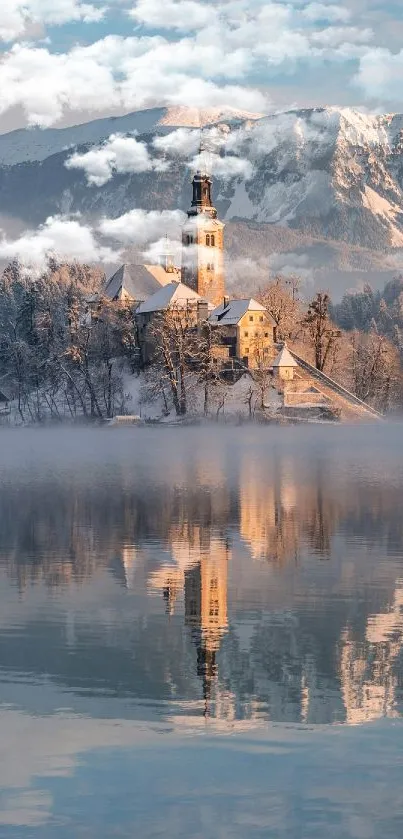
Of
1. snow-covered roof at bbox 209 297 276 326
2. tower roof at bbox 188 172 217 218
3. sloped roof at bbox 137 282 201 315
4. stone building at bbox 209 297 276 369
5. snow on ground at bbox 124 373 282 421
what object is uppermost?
tower roof at bbox 188 172 217 218

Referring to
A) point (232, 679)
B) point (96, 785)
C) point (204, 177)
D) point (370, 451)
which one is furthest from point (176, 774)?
point (204, 177)

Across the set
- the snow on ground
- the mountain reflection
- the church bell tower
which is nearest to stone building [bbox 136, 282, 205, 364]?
the snow on ground

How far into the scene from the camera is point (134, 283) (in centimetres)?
14988

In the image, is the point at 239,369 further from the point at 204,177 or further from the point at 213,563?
the point at 213,563

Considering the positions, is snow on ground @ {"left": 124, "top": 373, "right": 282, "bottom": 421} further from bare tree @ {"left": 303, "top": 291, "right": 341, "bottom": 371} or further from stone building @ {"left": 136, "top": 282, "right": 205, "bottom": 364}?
bare tree @ {"left": 303, "top": 291, "right": 341, "bottom": 371}

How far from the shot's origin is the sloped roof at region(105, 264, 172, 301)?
148 metres

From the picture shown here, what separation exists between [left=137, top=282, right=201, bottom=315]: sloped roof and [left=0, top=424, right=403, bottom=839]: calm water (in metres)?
94.8

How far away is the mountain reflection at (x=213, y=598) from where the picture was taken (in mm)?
18406

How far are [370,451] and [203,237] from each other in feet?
264

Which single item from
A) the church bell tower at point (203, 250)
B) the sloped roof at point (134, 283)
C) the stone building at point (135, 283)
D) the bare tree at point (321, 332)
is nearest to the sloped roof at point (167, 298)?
the stone building at point (135, 283)

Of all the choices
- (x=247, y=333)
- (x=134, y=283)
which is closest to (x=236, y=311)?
(x=247, y=333)

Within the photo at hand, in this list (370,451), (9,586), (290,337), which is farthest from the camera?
(290,337)

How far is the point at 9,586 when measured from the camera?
26891mm

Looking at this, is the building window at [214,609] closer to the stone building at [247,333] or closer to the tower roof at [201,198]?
the stone building at [247,333]
